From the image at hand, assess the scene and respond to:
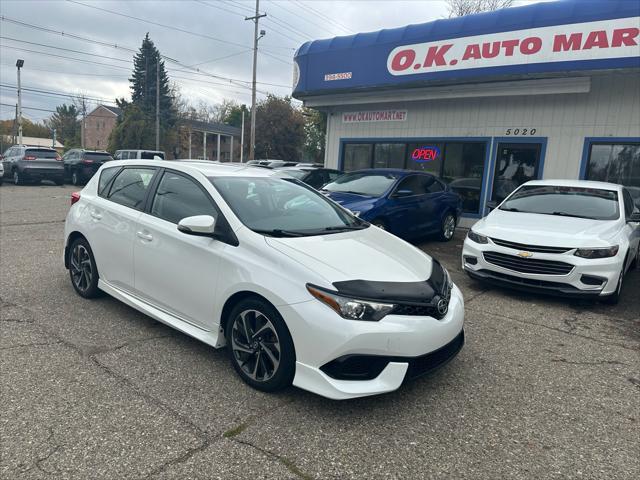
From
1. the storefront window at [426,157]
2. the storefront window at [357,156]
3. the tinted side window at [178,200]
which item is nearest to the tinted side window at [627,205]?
the tinted side window at [178,200]

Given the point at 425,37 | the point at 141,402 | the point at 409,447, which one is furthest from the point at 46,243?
the point at 425,37

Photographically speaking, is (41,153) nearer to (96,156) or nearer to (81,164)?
(81,164)

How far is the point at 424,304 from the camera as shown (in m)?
3.08

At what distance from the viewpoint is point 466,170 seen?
1251 cm

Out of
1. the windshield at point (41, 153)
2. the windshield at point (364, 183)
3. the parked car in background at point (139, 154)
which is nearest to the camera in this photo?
the windshield at point (364, 183)

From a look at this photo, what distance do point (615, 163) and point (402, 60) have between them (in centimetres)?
559

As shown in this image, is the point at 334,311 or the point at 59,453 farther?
the point at 334,311

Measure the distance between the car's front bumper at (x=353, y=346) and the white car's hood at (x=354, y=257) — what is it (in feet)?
0.96

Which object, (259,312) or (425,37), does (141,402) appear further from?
(425,37)

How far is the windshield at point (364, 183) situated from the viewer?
8.51 m

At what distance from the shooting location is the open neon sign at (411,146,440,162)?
13.0m

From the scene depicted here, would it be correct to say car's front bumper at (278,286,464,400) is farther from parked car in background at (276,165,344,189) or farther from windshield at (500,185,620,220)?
parked car in background at (276,165,344,189)

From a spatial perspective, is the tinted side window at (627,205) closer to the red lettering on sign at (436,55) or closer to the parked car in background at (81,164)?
the red lettering on sign at (436,55)

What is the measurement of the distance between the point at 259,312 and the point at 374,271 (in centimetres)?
85
